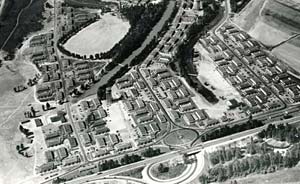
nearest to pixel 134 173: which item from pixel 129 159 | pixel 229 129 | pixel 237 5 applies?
pixel 129 159

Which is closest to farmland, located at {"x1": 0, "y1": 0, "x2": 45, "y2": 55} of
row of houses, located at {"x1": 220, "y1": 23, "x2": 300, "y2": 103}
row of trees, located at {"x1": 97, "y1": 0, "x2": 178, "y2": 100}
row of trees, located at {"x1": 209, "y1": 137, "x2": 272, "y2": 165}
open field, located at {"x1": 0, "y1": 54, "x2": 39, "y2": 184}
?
open field, located at {"x1": 0, "y1": 54, "x2": 39, "y2": 184}

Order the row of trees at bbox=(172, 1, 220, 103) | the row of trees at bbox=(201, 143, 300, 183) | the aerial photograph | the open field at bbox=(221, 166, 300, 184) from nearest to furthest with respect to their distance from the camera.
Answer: the open field at bbox=(221, 166, 300, 184) < the row of trees at bbox=(201, 143, 300, 183) < the aerial photograph < the row of trees at bbox=(172, 1, 220, 103)

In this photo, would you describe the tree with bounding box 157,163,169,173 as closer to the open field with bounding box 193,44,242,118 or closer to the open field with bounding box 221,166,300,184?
the open field with bounding box 221,166,300,184

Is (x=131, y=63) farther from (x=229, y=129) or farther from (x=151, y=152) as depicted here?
(x=229, y=129)

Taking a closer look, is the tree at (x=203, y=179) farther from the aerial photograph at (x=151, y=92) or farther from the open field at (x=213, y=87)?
the open field at (x=213, y=87)

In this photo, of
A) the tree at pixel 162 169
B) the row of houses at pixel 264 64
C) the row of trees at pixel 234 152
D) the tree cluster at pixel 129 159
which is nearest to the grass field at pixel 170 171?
the tree at pixel 162 169

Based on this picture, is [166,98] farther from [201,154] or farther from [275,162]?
[275,162]
